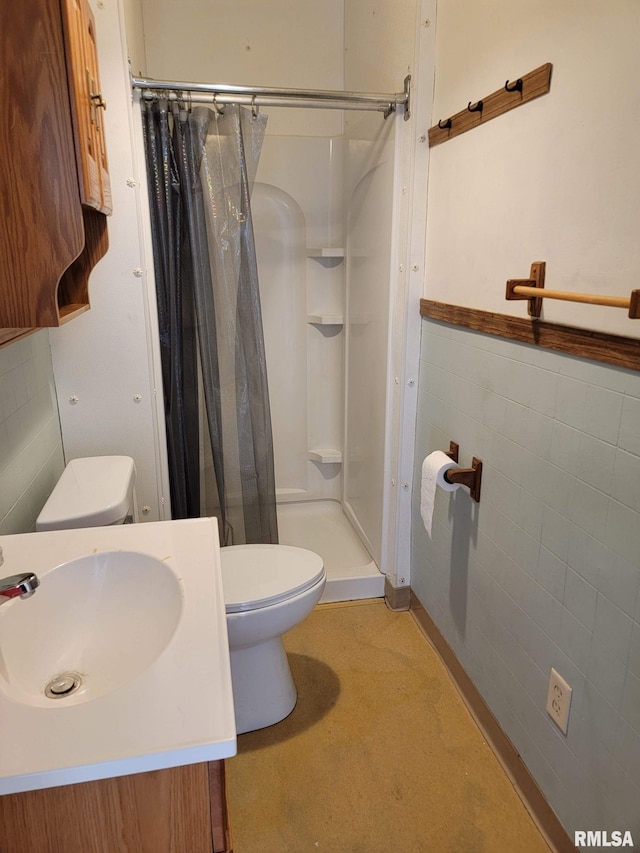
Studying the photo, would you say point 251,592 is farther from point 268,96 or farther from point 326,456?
point 268,96

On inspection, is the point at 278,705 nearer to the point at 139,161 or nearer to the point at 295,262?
the point at 139,161

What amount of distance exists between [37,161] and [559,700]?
153cm

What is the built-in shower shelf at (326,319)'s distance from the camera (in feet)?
9.36

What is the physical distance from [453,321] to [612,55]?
0.80 metres

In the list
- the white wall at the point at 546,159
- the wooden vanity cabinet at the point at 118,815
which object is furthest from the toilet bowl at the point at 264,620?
the white wall at the point at 546,159

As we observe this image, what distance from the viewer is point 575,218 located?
1.20m

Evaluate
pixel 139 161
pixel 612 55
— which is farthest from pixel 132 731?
pixel 139 161

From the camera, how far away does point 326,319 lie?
112 inches

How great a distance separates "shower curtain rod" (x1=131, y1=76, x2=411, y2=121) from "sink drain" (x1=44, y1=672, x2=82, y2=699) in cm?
166

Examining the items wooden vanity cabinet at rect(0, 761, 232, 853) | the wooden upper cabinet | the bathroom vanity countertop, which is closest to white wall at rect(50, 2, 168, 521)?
the wooden upper cabinet

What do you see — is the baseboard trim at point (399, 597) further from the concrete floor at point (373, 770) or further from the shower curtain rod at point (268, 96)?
the shower curtain rod at point (268, 96)

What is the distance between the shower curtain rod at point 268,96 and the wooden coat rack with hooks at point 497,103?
0.66 ft

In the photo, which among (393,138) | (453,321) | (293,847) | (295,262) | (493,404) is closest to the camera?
(293,847)

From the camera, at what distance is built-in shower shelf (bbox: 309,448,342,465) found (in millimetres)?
3041
